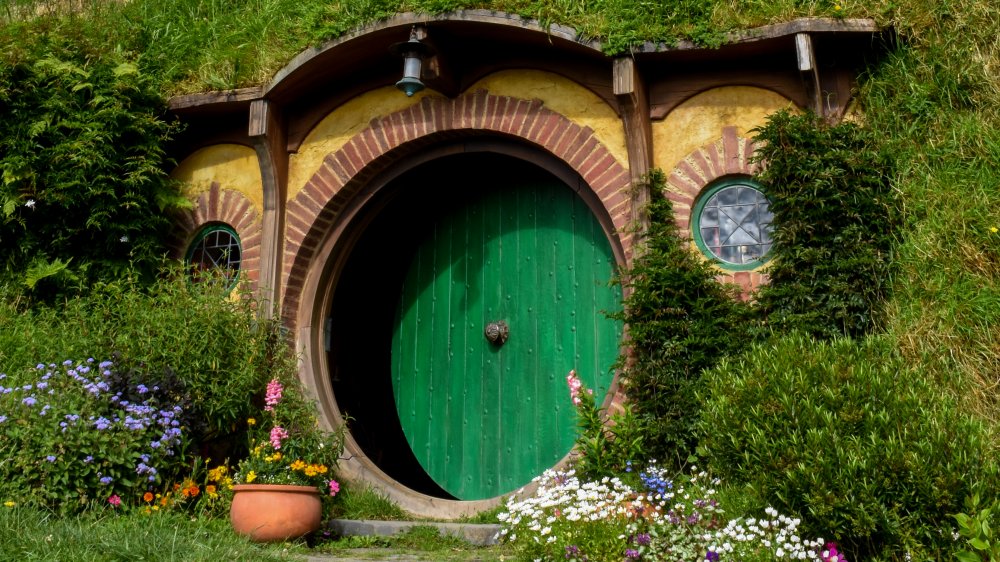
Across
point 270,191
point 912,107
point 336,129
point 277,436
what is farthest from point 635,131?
point 277,436

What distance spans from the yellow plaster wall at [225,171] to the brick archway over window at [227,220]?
53 millimetres

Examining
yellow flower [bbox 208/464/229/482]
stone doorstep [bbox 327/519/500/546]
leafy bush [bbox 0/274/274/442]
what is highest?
leafy bush [bbox 0/274/274/442]

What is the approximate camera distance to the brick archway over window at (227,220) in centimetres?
688

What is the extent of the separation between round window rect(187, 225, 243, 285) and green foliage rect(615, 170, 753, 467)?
9.99 feet

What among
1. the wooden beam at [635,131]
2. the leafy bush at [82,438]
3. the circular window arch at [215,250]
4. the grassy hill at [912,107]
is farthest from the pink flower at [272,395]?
the wooden beam at [635,131]

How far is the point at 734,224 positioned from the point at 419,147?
228 cm

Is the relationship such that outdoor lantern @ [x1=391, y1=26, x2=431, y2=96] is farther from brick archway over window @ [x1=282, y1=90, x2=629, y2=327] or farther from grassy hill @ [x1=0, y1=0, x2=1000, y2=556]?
brick archway over window @ [x1=282, y1=90, x2=629, y2=327]

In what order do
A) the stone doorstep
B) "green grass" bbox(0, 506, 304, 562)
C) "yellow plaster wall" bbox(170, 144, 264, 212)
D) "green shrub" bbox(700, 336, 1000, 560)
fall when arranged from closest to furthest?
"green shrub" bbox(700, 336, 1000, 560) → "green grass" bbox(0, 506, 304, 562) → the stone doorstep → "yellow plaster wall" bbox(170, 144, 264, 212)

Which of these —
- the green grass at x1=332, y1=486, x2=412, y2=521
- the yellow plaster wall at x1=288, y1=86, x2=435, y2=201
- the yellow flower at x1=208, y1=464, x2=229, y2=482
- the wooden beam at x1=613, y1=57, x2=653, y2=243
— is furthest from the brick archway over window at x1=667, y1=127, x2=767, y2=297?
the yellow flower at x1=208, y1=464, x2=229, y2=482

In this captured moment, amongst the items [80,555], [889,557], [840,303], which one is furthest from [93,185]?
[889,557]

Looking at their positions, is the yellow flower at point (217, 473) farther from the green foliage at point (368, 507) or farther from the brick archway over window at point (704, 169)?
the brick archway over window at point (704, 169)

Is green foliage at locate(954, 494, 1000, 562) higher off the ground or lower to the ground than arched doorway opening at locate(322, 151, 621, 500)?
lower

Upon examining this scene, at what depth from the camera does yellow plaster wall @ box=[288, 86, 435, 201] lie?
6.73 m

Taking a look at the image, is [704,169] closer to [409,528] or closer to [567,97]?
[567,97]
